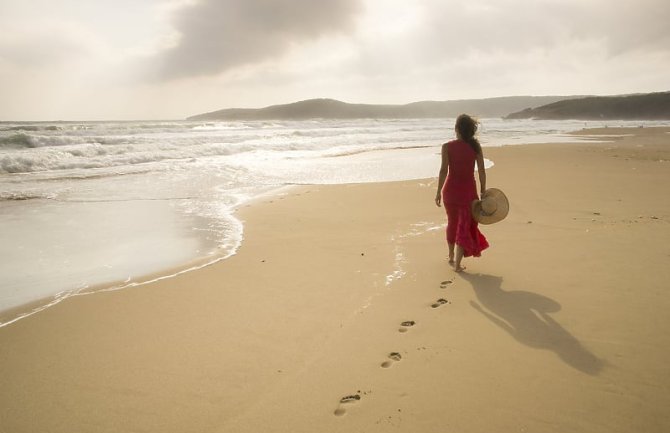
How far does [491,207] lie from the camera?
4.38 metres

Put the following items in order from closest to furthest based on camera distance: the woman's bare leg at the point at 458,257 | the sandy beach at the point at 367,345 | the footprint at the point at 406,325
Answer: the sandy beach at the point at 367,345
the footprint at the point at 406,325
the woman's bare leg at the point at 458,257

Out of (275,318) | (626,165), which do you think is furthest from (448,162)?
(626,165)

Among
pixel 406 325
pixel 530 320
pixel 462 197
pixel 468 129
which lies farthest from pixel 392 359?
pixel 468 129

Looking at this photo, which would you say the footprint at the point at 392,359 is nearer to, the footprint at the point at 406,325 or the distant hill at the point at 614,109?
the footprint at the point at 406,325

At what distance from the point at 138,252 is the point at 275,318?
270 centimetres

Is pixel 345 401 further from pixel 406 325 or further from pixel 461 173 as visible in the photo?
pixel 461 173

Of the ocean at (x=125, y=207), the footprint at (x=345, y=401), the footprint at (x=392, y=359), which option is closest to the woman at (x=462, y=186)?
the footprint at (x=392, y=359)

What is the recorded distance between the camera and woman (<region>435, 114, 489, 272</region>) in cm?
435

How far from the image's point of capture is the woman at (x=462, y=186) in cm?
435

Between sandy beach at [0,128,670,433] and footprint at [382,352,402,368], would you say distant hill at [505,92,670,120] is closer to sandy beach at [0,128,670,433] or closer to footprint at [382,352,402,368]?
sandy beach at [0,128,670,433]

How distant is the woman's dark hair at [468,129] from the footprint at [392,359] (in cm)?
262

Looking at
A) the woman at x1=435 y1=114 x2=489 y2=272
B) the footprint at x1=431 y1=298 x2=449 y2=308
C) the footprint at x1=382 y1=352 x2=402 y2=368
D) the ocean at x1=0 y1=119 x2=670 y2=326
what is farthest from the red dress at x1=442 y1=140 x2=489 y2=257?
the ocean at x1=0 y1=119 x2=670 y2=326

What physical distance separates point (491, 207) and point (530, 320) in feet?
5.10

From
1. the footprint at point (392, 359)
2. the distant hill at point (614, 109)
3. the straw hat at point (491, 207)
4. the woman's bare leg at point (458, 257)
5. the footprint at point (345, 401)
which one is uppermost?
the distant hill at point (614, 109)
